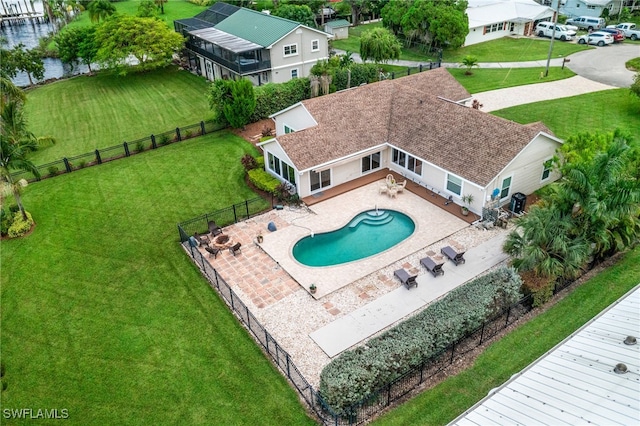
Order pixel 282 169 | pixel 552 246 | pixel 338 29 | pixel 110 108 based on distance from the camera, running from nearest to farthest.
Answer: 1. pixel 552 246
2. pixel 282 169
3. pixel 110 108
4. pixel 338 29

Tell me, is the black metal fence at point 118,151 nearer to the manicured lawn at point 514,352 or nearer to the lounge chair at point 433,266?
the lounge chair at point 433,266

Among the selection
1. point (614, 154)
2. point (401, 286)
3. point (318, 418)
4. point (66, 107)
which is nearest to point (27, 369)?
point (318, 418)

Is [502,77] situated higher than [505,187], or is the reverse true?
[502,77]

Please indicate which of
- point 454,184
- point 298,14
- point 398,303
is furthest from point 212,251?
point 298,14

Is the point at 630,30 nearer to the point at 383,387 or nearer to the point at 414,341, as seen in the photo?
the point at 414,341

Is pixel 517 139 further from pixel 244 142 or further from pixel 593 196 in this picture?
pixel 244 142
